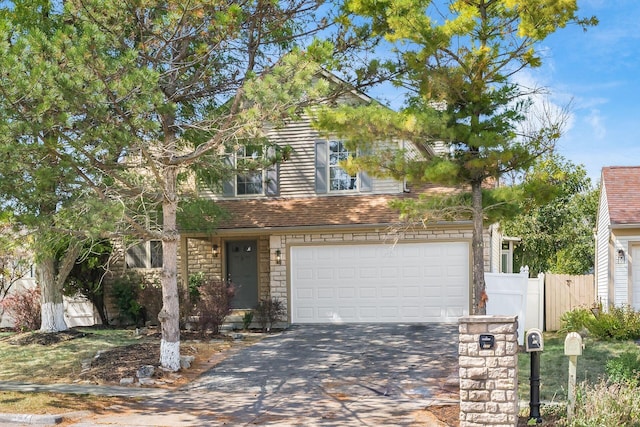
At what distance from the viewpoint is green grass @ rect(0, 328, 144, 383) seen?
1142 cm

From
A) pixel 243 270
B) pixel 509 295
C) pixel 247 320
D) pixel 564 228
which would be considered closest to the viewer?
pixel 509 295

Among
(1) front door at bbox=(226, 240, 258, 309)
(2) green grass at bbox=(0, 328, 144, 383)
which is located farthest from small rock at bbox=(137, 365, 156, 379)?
(1) front door at bbox=(226, 240, 258, 309)

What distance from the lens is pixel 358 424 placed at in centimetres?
791

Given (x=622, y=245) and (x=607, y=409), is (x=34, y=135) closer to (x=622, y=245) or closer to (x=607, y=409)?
(x=607, y=409)

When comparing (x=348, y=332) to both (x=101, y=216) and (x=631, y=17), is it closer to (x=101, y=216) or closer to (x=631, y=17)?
(x=101, y=216)

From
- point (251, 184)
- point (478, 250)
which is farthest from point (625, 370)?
point (251, 184)

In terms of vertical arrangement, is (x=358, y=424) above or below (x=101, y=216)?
below

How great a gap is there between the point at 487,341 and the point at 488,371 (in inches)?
13.8

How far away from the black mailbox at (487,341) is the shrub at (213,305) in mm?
8003

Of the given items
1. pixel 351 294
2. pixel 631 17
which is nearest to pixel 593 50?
pixel 631 17

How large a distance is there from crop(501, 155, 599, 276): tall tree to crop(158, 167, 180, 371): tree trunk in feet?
58.7

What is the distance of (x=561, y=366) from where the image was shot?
1040 centimetres

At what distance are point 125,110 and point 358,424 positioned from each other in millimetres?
5879

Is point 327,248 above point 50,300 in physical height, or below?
above
